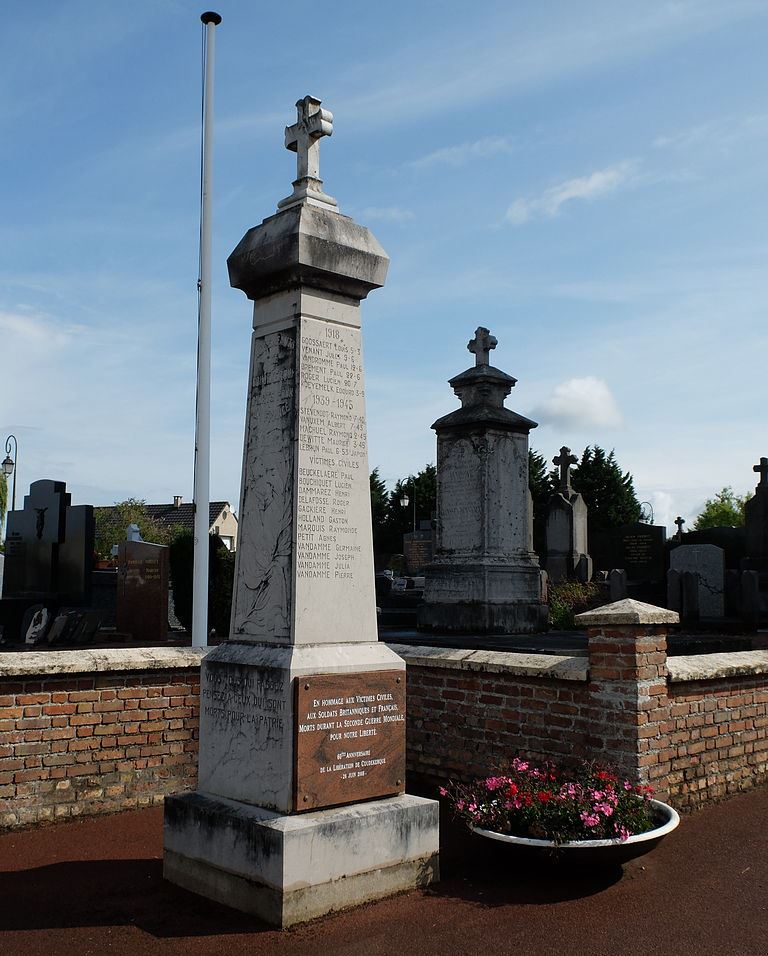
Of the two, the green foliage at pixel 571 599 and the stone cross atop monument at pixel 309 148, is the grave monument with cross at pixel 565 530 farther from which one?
the stone cross atop monument at pixel 309 148

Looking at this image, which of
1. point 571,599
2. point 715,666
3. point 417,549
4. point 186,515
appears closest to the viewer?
point 715,666

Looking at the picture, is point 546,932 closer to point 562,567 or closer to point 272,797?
point 272,797

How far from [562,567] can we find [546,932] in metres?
22.4

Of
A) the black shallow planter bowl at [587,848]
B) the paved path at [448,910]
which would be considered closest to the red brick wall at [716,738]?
the paved path at [448,910]

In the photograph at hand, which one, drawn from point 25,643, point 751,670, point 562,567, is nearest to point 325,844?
point 751,670

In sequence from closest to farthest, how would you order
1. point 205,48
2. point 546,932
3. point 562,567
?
point 546,932
point 205,48
point 562,567

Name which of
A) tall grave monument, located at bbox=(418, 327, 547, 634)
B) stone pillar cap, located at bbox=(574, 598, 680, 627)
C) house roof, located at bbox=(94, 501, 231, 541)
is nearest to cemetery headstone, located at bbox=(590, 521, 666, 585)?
tall grave monument, located at bbox=(418, 327, 547, 634)

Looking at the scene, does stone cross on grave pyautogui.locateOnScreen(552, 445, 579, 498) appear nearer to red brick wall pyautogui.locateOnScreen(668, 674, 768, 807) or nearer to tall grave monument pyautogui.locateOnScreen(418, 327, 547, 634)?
tall grave monument pyautogui.locateOnScreen(418, 327, 547, 634)

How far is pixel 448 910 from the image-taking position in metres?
4.16

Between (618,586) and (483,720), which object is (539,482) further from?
(483,720)

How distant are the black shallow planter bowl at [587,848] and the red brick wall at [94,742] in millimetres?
2478

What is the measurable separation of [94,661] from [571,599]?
51.4 feet

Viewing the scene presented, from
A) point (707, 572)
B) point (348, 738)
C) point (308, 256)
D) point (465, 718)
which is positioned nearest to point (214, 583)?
point (465, 718)

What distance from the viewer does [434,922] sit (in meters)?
4.02
